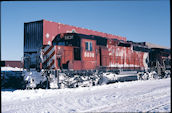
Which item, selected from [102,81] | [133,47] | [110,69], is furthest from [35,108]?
[133,47]

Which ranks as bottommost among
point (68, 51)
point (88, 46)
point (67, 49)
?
point (68, 51)

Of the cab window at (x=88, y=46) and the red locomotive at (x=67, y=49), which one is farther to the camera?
the cab window at (x=88, y=46)

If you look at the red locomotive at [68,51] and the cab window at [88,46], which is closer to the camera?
the red locomotive at [68,51]

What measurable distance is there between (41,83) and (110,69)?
5413 millimetres

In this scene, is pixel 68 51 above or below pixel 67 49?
below

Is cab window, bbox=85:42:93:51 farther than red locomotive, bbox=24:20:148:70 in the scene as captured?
Yes

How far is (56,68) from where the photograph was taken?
11.0 meters

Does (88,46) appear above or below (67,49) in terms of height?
above

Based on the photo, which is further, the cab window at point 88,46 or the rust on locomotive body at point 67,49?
the cab window at point 88,46

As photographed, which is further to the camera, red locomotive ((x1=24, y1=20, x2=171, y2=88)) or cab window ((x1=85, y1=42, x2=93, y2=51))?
cab window ((x1=85, y1=42, x2=93, y2=51))

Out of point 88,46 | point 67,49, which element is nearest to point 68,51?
point 67,49

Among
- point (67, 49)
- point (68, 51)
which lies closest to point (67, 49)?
point (67, 49)

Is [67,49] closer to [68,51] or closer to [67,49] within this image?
[67,49]

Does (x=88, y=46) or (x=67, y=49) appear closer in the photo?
(x=67, y=49)
